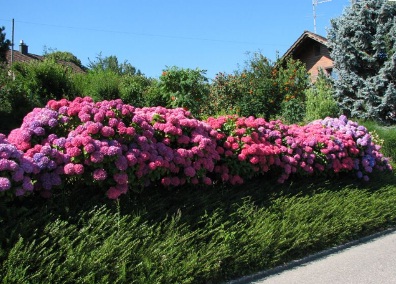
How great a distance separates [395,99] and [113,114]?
12.9 meters

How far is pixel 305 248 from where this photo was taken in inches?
237

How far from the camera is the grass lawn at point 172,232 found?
13.1ft

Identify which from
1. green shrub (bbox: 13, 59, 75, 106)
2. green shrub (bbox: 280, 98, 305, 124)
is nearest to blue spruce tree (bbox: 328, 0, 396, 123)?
green shrub (bbox: 280, 98, 305, 124)

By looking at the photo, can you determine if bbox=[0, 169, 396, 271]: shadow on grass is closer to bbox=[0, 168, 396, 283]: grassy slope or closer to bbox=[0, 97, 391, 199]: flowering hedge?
bbox=[0, 168, 396, 283]: grassy slope

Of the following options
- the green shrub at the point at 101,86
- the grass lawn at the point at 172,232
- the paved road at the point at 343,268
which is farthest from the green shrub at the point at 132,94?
the paved road at the point at 343,268

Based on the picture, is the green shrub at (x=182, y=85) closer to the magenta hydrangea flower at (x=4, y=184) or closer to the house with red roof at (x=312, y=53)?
the magenta hydrangea flower at (x=4, y=184)

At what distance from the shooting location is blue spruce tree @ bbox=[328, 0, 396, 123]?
1557cm

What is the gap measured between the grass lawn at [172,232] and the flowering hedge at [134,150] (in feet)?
0.72

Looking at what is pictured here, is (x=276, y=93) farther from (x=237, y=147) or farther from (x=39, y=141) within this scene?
(x=39, y=141)

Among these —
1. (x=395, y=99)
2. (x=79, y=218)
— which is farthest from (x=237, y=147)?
(x=395, y=99)

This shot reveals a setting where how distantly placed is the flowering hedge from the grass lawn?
218mm

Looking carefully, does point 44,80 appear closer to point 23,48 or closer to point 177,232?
point 177,232

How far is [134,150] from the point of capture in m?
4.98

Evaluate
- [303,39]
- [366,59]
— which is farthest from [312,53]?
[366,59]
